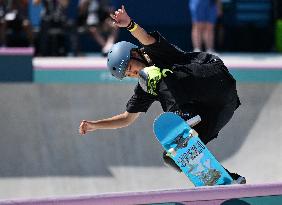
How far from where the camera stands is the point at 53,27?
1369 centimetres

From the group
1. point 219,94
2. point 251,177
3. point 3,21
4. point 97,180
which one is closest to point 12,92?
point 97,180

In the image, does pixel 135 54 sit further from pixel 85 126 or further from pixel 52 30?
pixel 52 30

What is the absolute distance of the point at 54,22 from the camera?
44.9 feet

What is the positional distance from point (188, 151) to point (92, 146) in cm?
331

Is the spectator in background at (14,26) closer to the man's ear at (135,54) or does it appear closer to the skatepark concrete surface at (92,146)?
the skatepark concrete surface at (92,146)

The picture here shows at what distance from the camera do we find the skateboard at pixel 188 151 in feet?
17.1

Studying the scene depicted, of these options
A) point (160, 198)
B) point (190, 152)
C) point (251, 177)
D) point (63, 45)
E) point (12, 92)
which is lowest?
point (63, 45)

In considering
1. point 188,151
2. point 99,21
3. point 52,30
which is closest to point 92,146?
point 188,151

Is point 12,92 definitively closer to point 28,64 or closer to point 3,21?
point 28,64

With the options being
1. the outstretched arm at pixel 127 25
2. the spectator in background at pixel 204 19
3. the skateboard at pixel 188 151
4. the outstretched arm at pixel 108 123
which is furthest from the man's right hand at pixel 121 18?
the spectator in background at pixel 204 19

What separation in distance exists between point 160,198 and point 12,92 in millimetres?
4907

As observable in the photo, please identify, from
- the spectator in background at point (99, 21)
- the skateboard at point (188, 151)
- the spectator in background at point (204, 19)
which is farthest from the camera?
the spectator in background at point (99, 21)

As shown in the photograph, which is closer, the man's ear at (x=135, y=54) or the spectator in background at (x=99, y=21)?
the man's ear at (x=135, y=54)

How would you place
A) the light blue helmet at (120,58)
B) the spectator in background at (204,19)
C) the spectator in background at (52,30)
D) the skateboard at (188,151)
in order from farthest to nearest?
the spectator in background at (52,30) < the spectator in background at (204,19) < the light blue helmet at (120,58) < the skateboard at (188,151)
